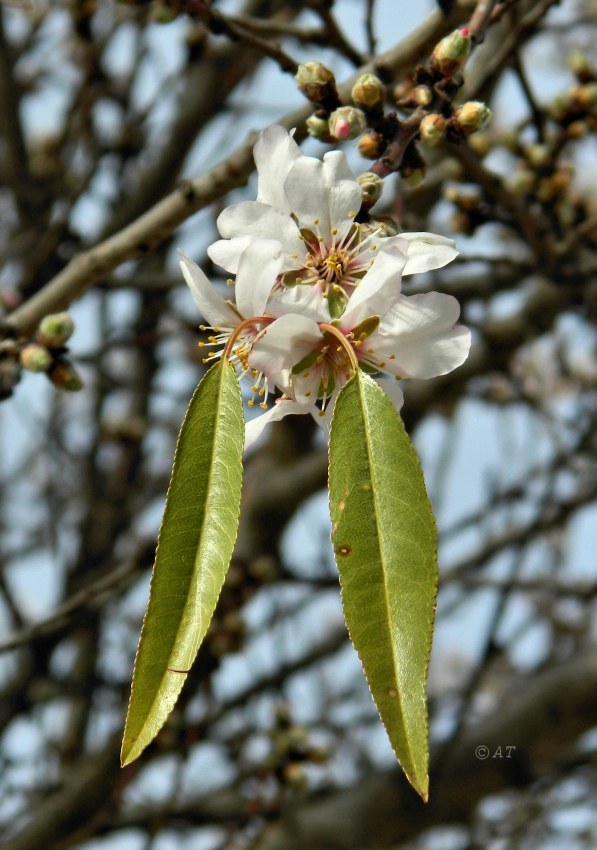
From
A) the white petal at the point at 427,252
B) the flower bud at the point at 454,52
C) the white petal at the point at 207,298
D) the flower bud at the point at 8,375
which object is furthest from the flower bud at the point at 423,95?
the flower bud at the point at 8,375

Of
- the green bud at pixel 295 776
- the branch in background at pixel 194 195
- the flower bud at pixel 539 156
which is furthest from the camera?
the green bud at pixel 295 776

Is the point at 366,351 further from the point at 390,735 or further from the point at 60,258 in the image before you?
the point at 60,258

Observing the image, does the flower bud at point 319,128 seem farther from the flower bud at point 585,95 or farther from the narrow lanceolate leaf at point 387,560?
the flower bud at point 585,95

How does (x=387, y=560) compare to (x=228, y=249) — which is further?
(x=228, y=249)

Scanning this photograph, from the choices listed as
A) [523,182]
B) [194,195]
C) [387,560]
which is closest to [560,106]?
[523,182]

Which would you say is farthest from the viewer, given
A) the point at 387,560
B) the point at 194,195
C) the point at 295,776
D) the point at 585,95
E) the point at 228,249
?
the point at 295,776

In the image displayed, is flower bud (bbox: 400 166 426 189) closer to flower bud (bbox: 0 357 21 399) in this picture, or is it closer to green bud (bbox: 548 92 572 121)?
flower bud (bbox: 0 357 21 399)

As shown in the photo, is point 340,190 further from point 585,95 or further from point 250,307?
point 585,95
